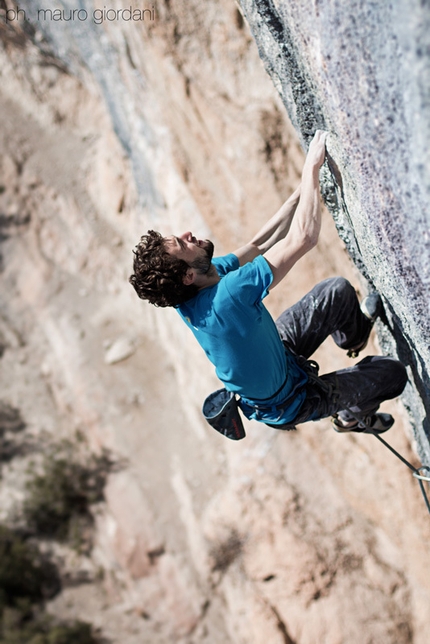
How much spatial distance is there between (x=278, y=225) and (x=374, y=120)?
1412mm

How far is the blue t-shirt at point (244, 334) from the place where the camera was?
3.04 metres

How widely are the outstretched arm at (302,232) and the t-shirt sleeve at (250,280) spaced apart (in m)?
0.04

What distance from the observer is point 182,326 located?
857 cm

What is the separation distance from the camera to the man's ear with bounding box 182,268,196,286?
3.08 m

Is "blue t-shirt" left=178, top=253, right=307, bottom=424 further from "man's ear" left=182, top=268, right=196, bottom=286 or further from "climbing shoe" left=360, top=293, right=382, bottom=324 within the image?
"climbing shoe" left=360, top=293, right=382, bottom=324

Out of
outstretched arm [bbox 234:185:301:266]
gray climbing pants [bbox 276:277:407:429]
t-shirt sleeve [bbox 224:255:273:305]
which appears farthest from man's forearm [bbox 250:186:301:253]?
t-shirt sleeve [bbox 224:255:273:305]

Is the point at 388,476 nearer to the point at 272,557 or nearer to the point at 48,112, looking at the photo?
the point at 272,557

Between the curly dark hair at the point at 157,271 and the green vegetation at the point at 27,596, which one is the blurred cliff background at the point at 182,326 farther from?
the curly dark hair at the point at 157,271

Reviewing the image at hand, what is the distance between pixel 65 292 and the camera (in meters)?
11.0

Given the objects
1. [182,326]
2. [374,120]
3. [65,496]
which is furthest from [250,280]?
[65,496]

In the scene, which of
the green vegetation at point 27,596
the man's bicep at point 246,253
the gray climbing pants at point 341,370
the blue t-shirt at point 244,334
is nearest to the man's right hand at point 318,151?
the blue t-shirt at point 244,334

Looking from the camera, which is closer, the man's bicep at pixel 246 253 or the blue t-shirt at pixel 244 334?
the blue t-shirt at pixel 244 334

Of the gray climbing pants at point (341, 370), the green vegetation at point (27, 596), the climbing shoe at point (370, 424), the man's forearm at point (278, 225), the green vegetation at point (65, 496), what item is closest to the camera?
the man's forearm at point (278, 225)

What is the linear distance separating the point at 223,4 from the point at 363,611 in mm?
6596
